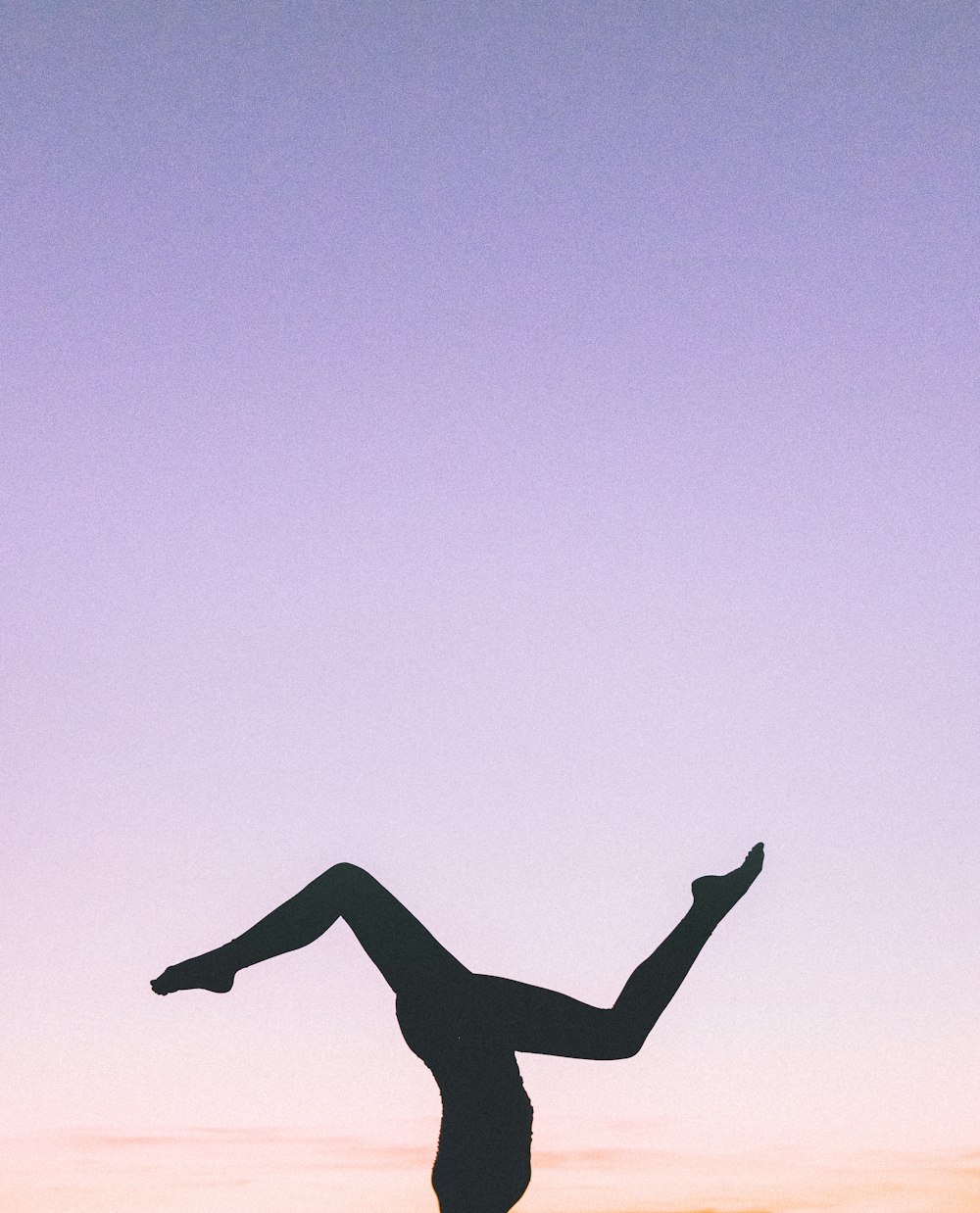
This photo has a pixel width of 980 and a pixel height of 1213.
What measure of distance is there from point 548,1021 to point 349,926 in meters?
0.83

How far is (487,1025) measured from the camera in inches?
202

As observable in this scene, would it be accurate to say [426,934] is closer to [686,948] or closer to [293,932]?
[293,932]

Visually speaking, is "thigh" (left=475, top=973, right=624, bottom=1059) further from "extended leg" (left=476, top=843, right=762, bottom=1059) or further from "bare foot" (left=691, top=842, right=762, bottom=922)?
"bare foot" (left=691, top=842, right=762, bottom=922)

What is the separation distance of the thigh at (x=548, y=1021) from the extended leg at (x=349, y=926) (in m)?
0.17

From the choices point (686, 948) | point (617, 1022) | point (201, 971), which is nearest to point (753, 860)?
point (686, 948)

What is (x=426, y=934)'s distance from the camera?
511cm

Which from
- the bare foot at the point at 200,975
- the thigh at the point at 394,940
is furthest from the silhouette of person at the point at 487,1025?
the bare foot at the point at 200,975

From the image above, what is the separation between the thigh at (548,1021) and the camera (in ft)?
16.6

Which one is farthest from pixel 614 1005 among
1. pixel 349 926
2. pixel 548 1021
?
pixel 349 926

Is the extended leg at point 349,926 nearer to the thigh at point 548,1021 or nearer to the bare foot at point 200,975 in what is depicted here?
the bare foot at point 200,975

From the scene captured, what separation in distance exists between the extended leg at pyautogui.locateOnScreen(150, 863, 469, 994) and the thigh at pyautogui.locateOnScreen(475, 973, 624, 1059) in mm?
169

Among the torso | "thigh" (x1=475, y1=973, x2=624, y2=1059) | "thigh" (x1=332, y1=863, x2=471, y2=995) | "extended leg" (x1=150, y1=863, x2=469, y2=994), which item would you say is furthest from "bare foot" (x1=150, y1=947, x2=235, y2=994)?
"thigh" (x1=475, y1=973, x2=624, y2=1059)

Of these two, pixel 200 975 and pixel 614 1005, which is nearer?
pixel 200 975

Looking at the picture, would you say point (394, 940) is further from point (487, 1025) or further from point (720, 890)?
point (720, 890)
